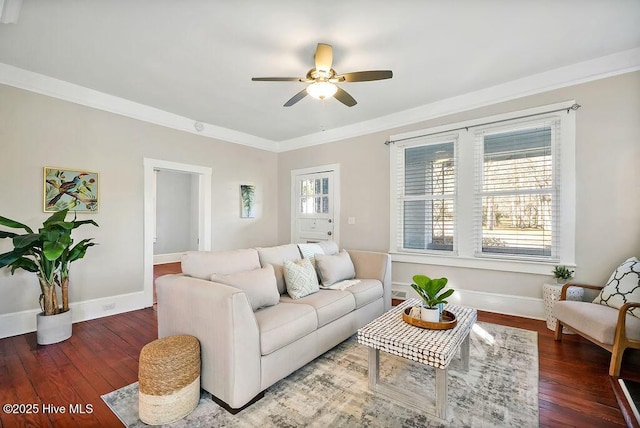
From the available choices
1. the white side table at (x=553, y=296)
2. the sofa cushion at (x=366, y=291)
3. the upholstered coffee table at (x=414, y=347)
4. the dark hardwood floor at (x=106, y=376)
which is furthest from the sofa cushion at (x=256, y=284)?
the white side table at (x=553, y=296)

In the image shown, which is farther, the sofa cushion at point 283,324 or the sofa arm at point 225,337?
the sofa cushion at point 283,324

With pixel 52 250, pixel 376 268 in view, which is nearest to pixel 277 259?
pixel 376 268

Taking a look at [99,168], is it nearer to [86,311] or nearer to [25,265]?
[25,265]

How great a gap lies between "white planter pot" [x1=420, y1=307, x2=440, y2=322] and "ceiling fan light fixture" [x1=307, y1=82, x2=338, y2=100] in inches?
81.0

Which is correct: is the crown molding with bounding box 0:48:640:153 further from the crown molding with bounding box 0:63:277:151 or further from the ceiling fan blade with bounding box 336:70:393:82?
the ceiling fan blade with bounding box 336:70:393:82

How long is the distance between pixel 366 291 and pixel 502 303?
1823mm

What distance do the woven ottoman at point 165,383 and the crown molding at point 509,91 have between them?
3.90m

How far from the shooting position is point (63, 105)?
325cm

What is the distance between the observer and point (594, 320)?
7.39 ft

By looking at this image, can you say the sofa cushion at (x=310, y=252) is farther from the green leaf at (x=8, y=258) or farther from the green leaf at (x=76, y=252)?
the green leaf at (x=8, y=258)

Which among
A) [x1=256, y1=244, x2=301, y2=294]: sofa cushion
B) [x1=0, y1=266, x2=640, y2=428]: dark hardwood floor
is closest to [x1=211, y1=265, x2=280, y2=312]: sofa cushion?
[x1=256, y1=244, x2=301, y2=294]: sofa cushion

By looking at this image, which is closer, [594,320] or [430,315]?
[430,315]

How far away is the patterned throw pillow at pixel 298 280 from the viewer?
2576 millimetres

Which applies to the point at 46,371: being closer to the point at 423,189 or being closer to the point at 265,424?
the point at 265,424
